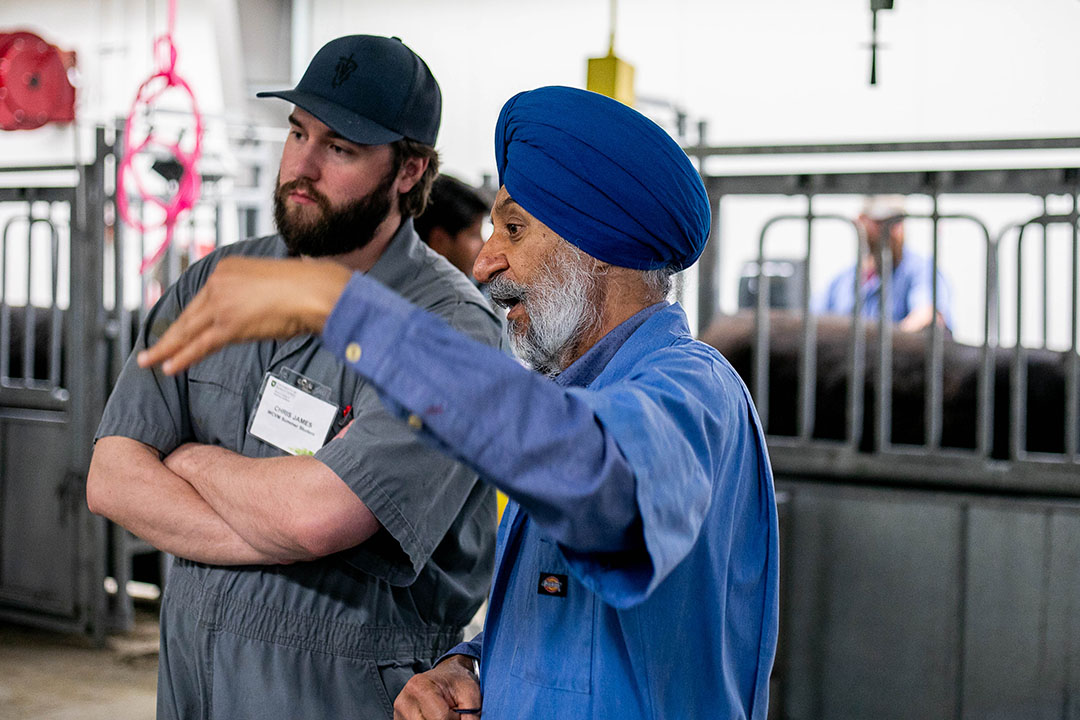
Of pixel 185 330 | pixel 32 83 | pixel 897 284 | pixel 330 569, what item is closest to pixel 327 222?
pixel 330 569

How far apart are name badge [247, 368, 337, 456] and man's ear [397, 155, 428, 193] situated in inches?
17.2

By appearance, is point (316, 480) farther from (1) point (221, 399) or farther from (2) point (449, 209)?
(2) point (449, 209)

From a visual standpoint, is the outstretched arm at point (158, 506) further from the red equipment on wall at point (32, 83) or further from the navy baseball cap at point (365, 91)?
the red equipment on wall at point (32, 83)

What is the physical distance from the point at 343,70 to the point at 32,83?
8.36 metres

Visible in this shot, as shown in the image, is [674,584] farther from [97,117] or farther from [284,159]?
[97,117]

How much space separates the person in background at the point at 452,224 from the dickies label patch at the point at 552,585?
2.72 metres

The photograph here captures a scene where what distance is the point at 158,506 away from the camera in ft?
6.05

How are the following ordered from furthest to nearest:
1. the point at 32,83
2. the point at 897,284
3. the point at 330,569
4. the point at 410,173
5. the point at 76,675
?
the point at 32,83, the point at 897,284, the point at 76,675, the point at 410,173, the point at 330,569

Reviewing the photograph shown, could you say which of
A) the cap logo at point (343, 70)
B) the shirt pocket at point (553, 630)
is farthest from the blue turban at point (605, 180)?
the cap logo at point (343, 70)

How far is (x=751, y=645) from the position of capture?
1199 mm

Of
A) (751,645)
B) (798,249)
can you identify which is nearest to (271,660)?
(751,645)

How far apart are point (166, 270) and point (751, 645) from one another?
4.31 m

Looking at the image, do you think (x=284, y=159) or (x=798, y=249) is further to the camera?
(x=798, y=249)

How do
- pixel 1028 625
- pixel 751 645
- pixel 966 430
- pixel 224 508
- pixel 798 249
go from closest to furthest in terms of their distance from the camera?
1. pixel 751 645
2. pixel 224 508
3. pixel 1028 625
4. pixel 966 430
5. pixel 798 249
